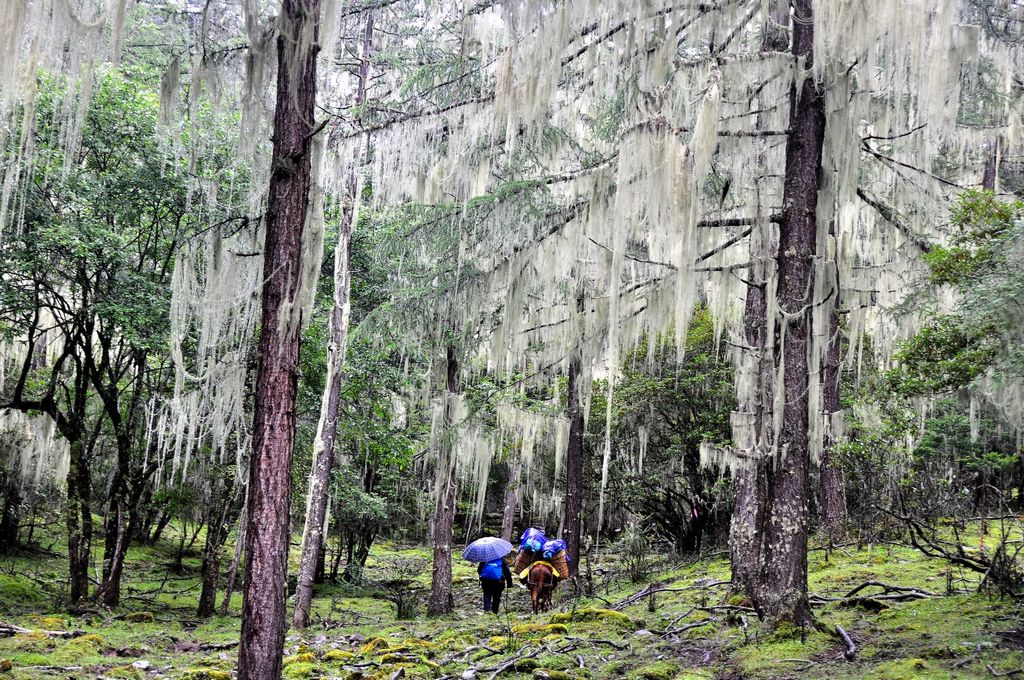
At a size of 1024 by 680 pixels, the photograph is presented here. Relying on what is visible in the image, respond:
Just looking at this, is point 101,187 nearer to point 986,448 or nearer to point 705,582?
point 705,582

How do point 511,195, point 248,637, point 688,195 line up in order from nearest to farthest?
point 248,637 → point 688,195 → point 511,195

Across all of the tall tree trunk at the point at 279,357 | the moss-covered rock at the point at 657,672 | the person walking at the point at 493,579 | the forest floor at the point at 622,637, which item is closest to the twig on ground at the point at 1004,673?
the forest floor at the point at 622,637

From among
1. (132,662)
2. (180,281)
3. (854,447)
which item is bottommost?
(132,662)

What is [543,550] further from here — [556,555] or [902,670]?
[902,670]

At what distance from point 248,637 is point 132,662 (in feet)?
12.0

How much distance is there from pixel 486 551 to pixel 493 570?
58cm

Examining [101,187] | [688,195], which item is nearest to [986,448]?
[688,195]

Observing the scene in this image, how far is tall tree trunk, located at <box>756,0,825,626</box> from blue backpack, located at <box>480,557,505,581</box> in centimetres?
546

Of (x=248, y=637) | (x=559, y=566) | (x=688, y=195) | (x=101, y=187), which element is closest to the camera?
(x=248, y=637)

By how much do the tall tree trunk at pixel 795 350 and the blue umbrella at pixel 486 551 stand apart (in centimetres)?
518

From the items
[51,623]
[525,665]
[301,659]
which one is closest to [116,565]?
[51,623]

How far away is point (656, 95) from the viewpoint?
766cm

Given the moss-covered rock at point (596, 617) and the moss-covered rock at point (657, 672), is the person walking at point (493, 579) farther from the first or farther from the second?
the moss-covered rock at point (657, 672)

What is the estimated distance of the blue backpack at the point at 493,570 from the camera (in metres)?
12.4
